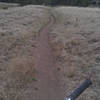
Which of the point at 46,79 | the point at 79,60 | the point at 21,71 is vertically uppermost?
the point at 79,60

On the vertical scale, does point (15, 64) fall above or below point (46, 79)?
above

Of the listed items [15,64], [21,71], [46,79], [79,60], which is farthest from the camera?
[79,60]

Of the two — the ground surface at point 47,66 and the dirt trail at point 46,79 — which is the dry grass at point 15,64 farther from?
the dirt trail at point 46,79

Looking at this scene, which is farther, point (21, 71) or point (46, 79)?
point (21, 71)

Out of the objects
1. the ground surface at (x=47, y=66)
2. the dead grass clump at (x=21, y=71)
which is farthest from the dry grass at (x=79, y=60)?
the dead grass clump at (x=21, y=71)

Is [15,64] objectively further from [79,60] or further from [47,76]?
[79,60]

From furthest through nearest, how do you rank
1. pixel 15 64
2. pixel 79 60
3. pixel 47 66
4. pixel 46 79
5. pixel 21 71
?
pixel 79 60 < pixel 47 66 < pixel 15 64 < pixel 21 71 < pixel 46 79

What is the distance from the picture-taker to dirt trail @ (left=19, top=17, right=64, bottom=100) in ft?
16.2

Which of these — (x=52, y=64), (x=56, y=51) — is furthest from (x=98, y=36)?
(x=52, y=64)

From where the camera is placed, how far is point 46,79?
19.3 feet

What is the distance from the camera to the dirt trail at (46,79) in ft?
16.2

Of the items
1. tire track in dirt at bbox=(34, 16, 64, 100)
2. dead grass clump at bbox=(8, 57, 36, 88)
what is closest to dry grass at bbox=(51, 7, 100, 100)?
tire track in dirt at bbox=(34, 16, 64, 100)

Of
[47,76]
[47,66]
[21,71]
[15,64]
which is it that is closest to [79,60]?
[47,66]

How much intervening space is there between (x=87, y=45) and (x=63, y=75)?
355 cm
